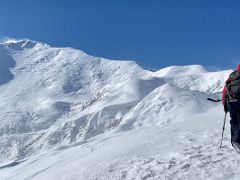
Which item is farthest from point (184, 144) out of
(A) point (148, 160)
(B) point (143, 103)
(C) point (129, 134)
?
(B) point (143, 103)

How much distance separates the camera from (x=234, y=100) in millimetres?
10859

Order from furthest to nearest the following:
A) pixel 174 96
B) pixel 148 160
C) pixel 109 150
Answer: pixel 174 96 < pixel 109 150 < pixel 148 160

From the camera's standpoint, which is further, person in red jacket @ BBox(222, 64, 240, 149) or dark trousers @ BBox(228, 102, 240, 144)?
dark trousers @ BBox(228, 102, 240, 144)

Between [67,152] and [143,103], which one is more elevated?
[67,152]

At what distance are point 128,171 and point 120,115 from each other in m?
144

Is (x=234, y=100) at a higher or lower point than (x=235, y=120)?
higher

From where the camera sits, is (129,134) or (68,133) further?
(68,133)

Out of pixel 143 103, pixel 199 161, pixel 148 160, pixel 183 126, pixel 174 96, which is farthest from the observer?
pixel 143 103

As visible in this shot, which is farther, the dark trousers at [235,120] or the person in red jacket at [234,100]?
the dark trousers at [235,120]

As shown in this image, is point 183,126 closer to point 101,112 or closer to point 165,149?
point 165,149

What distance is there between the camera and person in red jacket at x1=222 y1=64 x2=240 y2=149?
10.8 metres

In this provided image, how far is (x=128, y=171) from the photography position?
11.3 m

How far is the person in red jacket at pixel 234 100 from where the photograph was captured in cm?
1077

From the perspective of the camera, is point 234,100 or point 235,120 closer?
point 234,100
